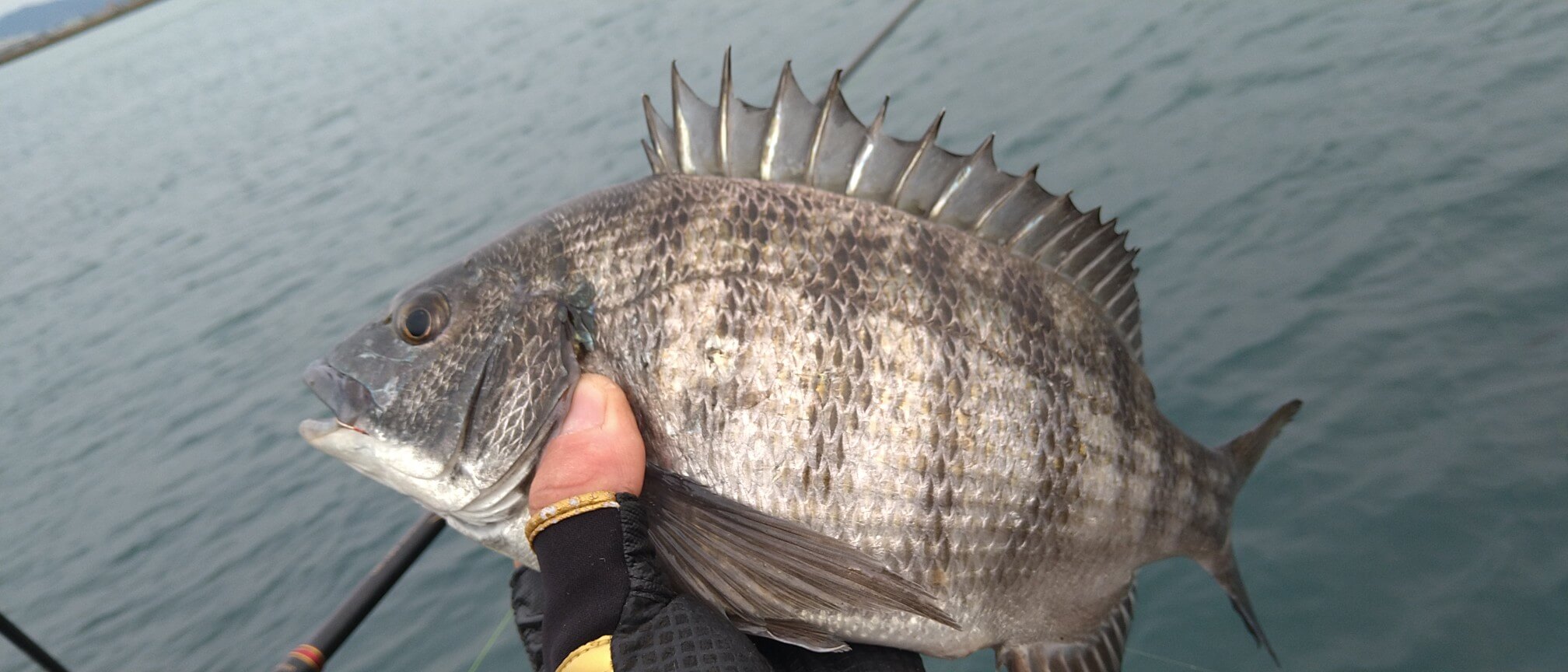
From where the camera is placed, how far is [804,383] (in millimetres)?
2230

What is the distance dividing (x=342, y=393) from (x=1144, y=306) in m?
5.32

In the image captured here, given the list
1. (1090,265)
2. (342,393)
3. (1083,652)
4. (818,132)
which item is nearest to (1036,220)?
(1090,265)

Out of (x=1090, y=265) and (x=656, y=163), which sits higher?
(x=656, y=163)

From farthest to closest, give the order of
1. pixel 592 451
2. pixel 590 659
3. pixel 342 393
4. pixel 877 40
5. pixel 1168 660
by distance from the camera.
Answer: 1. pixel 877 40
2. pixel 1168 660
3. pixel 342 393
4. pixel 592 451
5. pixel 590 659

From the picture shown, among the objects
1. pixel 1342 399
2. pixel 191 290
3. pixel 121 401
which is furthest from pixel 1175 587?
pixel 191 290

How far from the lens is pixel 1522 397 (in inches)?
187

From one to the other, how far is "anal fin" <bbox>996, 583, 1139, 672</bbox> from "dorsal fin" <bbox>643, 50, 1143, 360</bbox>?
84 centimetres

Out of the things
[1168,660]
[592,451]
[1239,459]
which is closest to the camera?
[592,451]

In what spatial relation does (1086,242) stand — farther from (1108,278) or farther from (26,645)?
(26,645)

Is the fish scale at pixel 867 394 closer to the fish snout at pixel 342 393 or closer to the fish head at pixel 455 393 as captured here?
the fish head at pixel 455 393

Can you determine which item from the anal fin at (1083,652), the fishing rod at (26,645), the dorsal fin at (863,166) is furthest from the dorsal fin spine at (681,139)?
the fishing rod at (26,645)

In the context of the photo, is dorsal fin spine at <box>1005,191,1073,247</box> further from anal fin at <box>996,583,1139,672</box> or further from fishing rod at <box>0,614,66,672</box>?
fishing rod at <box>0,614,66,672</box>

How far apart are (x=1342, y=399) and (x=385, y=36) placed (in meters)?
28.6

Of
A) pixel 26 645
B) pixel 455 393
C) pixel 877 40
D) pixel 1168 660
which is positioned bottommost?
pixel 1168 660
